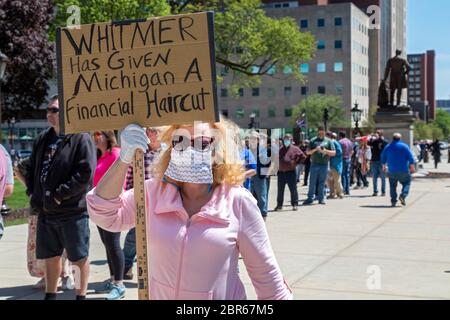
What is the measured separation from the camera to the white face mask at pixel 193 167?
Result: 322cm

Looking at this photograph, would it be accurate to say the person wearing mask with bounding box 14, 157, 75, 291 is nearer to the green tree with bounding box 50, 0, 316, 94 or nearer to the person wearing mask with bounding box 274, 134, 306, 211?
the person wearing mask with bounding box 274, 134, 306, 211

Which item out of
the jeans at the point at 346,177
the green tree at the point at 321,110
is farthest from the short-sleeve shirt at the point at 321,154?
the green tree at the point at 321,110

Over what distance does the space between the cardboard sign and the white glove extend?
0.39 feet

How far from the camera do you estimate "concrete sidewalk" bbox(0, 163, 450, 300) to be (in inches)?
284

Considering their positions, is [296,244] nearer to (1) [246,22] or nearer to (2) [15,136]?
(1) [246,22]

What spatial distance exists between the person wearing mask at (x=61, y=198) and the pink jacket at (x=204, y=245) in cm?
276

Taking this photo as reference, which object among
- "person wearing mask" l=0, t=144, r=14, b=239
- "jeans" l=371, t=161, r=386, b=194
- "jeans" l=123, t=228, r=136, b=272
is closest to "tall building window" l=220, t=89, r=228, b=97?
"jeans" l=371, t=161, r=386, b=194

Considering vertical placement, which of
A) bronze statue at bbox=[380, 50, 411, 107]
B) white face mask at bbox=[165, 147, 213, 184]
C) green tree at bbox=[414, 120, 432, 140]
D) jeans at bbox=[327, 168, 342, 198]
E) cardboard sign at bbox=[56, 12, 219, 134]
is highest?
bronze statue at bbox=[380, 50, 411, 107]

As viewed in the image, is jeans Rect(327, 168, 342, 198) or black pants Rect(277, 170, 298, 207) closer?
black pants Rect(277, 170, 298, 207)

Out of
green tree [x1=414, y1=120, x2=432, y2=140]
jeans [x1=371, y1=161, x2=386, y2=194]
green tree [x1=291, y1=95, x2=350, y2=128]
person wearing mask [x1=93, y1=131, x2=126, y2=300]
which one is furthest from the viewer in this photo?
green tree [x1=414, y1=120, x2=432, y2=140]

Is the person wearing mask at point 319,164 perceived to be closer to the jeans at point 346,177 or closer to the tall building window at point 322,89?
the jeans at point 346,177

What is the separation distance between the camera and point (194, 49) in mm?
3361

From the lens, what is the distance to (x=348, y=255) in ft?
30.3

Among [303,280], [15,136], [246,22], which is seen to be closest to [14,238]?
[303,280]
